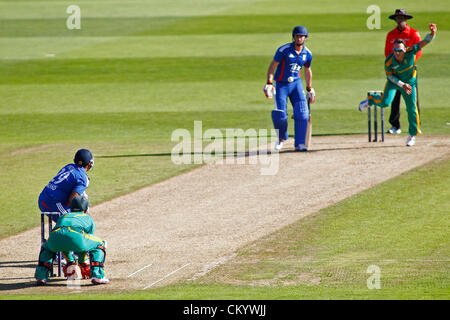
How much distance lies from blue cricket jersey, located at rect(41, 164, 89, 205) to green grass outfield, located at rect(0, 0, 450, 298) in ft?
6.89

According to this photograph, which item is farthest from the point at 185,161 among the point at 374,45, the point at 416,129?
the point at 374,45

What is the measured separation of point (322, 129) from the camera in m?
18.9

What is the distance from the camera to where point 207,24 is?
33.6m

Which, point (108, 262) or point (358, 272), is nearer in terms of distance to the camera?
point (358, 272)

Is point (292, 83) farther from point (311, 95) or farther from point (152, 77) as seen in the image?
point (152, 77)

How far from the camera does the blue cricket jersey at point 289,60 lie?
15.1 m

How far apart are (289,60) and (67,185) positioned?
6976mm

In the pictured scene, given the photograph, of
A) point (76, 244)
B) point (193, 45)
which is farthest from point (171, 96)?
point (76, 244)

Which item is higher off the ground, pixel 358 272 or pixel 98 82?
pixel 98 82

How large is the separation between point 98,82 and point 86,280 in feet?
54.6

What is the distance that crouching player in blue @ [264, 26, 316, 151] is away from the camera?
1513 centimetres

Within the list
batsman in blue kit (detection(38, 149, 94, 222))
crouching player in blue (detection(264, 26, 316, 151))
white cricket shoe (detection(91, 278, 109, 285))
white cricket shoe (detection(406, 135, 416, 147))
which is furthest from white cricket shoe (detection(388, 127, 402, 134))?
white cricket shoe (detection(91, 278, 109, 285))

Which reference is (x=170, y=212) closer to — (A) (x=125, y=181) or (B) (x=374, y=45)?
(A) (x=125, y=181)

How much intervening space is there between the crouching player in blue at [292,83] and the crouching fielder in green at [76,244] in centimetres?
694
